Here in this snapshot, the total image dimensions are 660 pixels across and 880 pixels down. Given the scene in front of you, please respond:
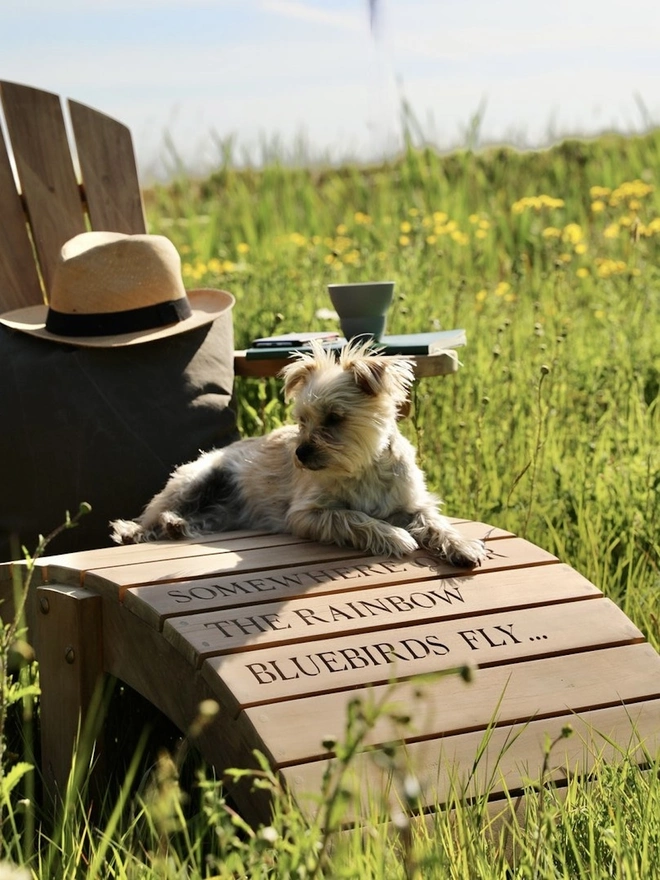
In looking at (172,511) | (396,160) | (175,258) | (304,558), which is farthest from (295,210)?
(304,558)

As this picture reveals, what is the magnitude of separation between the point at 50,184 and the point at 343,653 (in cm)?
338

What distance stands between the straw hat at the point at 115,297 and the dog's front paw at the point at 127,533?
76 cm

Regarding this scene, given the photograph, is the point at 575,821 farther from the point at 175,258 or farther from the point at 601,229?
the point at 601,229

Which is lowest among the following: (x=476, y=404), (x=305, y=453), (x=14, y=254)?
(x=476, y=404)

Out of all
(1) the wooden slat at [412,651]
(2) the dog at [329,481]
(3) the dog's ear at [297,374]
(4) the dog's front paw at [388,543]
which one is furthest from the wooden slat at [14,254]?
(1) the wooden slat at [412,651]

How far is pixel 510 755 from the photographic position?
3.11 meters

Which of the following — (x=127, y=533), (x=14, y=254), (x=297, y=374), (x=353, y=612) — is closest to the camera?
(x=353, y=612)

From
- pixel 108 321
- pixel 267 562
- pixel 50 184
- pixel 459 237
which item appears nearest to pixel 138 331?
pixel 108 321

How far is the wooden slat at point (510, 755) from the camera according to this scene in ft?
9.37

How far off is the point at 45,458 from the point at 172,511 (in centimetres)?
64

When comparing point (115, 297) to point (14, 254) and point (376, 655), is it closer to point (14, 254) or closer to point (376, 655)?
point (14, 254)

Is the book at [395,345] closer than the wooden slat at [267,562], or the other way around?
the wooden slat at [267,562]

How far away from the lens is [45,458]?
4754mm

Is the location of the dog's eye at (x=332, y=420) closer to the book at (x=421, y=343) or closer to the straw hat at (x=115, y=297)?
the book at (x=421, y=343)
